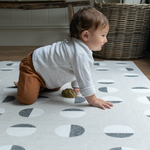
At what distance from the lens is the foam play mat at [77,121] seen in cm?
55

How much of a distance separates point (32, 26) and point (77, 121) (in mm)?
1765

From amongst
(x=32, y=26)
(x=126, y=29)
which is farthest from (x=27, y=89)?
(x=32, y=26)

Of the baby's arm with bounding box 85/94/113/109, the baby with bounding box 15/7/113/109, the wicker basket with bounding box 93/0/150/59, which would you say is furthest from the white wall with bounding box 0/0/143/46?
the baby's arm with bounding box 85/94/113/109

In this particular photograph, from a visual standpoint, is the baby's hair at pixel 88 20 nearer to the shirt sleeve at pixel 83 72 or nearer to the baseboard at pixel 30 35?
the shirt sleeve at pixel 83 72

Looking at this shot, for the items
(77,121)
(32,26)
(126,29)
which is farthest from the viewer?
(32,26)

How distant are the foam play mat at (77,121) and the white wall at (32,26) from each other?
133 centimetres

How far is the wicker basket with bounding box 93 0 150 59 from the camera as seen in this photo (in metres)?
1.50

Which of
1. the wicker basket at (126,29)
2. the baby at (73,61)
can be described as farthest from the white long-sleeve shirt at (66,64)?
the wicker basket at (126,29)

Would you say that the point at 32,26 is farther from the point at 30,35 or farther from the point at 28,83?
the point at 28,83

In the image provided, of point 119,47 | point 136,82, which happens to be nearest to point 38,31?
point 119,47

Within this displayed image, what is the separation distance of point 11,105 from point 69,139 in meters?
0.32

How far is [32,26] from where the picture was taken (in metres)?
2.24

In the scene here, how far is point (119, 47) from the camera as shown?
1604mm

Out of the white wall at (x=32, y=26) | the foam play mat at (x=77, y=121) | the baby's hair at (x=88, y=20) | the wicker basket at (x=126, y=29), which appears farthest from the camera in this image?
the white wall at (x=32, y=26)
